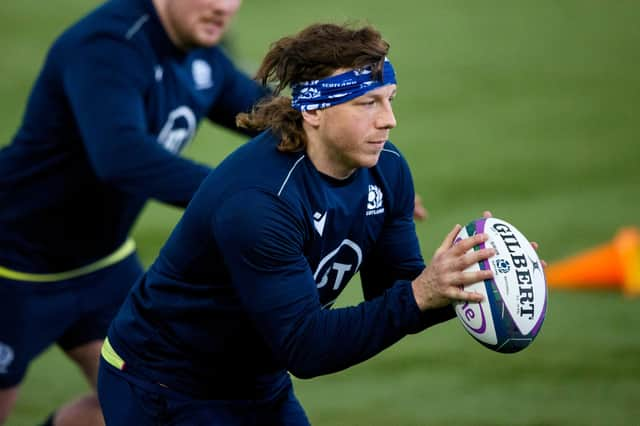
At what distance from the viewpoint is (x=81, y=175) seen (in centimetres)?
550

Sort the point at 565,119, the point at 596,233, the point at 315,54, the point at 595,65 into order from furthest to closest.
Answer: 1. the point at 595,65
2. the point at 565,119
3. the point at 596,233
4. the point at 315,54

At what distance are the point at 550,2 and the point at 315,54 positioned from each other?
38.1ft

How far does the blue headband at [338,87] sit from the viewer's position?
12.6 feet

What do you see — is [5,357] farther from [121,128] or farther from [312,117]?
[312,117]

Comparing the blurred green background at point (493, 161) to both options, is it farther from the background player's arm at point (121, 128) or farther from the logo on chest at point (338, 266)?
the background player's arm at point (121, 128)

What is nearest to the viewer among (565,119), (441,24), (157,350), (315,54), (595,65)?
(315,54)

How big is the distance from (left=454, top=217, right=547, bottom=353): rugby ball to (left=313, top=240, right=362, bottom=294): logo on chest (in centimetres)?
39

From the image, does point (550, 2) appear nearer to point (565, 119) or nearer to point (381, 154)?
point (565, 119)

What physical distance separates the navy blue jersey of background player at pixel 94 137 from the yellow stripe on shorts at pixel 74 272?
2cm

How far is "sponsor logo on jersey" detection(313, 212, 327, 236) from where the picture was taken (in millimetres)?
3900

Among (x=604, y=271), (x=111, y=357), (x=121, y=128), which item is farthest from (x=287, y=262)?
(x=604, y=271)

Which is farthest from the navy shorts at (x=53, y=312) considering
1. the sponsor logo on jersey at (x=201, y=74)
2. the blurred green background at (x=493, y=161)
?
the blurred green background at (x=493, y=161)

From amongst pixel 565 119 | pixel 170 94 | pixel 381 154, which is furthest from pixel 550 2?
pixel 381 154

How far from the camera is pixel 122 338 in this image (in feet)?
13.9
